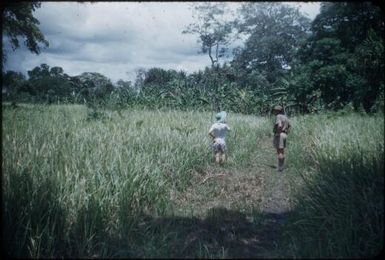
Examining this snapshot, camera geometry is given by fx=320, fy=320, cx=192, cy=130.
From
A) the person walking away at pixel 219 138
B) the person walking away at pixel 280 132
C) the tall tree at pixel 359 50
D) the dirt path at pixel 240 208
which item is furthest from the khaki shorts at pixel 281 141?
the tall tree at pixel 359 50

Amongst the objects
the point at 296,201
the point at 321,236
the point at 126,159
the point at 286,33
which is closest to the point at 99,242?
the point at 126,159

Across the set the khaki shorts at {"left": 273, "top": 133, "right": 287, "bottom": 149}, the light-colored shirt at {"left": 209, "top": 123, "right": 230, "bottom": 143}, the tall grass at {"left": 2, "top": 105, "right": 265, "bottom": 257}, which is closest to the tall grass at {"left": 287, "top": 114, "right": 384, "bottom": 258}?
the tall grass at {"left": 2, "top": 105, "right": 265, "bottom": 257}

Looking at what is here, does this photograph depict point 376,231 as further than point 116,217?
No

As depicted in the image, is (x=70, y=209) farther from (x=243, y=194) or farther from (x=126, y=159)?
(x=243, y=194)

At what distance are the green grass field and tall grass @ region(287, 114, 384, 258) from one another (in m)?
0.01

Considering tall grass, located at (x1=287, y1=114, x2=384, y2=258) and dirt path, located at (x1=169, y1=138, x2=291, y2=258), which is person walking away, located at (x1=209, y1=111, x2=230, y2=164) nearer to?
dirt path, located at (x1=169, y1=138, x2=291, y2=258)

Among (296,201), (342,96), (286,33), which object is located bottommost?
(296,201)

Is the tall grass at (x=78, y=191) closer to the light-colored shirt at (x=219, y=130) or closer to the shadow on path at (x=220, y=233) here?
the shadow on path at (x=220, y=233)

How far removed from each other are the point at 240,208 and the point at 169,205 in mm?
1199

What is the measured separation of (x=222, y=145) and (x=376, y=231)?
503 cm

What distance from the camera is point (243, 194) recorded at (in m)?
6.22

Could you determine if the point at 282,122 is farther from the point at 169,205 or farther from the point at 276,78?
the point at 276,78

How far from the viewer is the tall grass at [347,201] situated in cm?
361

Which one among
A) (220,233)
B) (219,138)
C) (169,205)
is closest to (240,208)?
(220,233)
